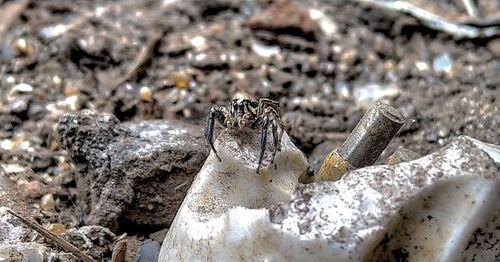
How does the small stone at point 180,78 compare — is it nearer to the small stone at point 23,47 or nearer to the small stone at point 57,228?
the small stone at point 23,47

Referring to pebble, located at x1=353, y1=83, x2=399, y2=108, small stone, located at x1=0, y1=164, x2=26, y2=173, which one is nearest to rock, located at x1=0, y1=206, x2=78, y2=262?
small stone, located at x1=0, y1=164, x2=26, y2=173

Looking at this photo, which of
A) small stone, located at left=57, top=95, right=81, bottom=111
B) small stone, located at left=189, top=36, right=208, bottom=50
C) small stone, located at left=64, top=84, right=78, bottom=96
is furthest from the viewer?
small stone, located at left=189, top=36, right=208, bottom=50

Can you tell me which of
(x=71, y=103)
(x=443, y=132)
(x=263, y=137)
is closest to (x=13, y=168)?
(x=71, y=103)

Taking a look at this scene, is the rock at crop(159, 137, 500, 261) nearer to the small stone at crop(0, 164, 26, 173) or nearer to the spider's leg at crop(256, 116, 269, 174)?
the spider's leg at crop(256, 116, 269, 174)

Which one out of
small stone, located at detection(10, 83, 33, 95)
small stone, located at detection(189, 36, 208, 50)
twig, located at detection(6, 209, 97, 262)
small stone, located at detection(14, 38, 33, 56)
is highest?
twig, located at detection(6, 209, 97, 262)

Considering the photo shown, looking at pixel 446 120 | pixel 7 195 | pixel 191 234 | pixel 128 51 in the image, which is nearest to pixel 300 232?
pixel 191 234
